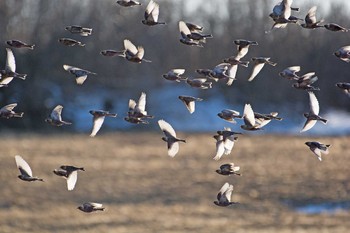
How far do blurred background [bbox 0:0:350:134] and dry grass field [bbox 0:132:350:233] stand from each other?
6.58 m

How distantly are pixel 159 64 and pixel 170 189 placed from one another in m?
24.3

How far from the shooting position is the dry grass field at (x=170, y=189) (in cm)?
1491

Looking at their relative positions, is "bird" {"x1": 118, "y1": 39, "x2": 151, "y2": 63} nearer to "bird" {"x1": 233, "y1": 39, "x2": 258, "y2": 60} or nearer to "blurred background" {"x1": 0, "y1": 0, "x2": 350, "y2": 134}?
"bird" {"x1": 233, "y1": 39, "x2": 258, "y2": 60}

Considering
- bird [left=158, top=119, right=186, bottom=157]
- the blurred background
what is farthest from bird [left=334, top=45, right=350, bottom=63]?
the blurred background

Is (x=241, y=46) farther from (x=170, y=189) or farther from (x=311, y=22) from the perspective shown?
(x=170, y=189)

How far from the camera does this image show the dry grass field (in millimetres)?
14906

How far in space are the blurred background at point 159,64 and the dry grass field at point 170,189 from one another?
259 inches

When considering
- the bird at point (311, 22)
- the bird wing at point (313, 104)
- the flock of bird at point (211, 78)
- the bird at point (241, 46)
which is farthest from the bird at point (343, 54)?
the bird at point (241, 46)

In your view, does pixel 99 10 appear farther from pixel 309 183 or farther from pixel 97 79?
pixel 309 183

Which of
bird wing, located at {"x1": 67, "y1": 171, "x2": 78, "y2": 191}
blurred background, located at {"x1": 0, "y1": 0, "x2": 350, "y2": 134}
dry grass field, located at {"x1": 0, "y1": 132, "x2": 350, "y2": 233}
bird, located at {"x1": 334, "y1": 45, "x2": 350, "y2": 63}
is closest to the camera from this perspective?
bird, located at {"x1": 334, "y1": 45, "x2": 350, "y2": 63}

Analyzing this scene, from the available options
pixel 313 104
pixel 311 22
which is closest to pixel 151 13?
pixel 311 22

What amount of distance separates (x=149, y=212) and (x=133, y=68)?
28734mm

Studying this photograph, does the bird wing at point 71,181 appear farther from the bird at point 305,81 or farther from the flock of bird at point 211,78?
the bird at point 305,81

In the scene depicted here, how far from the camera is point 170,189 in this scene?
18.9 meters
